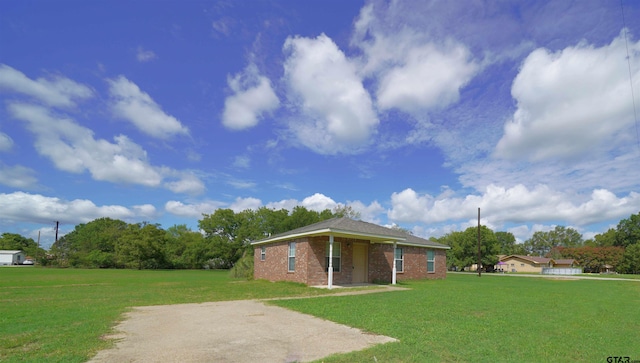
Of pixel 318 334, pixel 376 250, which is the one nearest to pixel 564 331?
pixel 318 334

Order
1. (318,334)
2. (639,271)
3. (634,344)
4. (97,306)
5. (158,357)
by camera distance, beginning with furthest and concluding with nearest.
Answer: (639,271) → (97,306) → (318,334) → (634,344) → (158,357)

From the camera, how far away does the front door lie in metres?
19.8

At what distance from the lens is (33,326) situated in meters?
7.27

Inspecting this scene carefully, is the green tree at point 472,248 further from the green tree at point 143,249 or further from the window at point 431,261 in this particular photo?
the green tree at point 143,249

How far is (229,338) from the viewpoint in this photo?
6.24 m

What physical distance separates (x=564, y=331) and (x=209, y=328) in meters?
6.74

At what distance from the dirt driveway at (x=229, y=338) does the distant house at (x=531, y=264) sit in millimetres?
71655

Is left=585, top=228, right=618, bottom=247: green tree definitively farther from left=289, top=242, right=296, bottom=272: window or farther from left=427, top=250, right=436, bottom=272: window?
left=289, top=242, right=296, bottom=272: window

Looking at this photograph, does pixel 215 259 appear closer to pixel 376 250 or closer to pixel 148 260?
pixel 148 260

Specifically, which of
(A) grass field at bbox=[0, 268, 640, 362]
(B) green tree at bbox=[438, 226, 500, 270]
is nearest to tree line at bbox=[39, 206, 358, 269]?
(B) green tree at bbox=[438, 226, 500, 270]

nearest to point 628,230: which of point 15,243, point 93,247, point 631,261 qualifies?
point 631,261

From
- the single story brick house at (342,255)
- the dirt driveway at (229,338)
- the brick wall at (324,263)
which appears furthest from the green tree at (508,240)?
the dirt driveway at (229,338)

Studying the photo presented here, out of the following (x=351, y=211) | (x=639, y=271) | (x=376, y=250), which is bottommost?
(x=639, y=271)

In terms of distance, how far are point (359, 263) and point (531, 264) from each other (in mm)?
62345
